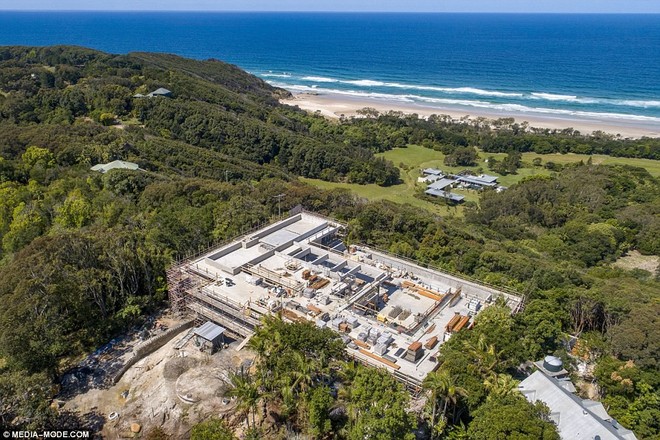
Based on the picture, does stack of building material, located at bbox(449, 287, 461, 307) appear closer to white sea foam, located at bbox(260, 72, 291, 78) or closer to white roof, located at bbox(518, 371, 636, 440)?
white roof, located at bbox(518, 371, 636, 440)

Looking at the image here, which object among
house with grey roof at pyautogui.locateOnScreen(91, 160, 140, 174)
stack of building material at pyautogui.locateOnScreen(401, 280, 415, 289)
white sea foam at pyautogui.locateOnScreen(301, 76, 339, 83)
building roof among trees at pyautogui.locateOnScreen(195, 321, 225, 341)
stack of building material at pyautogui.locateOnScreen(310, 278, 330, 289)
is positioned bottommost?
building roof among trees at pyautogui.locateOnScreen(195, 321, 225, 341)

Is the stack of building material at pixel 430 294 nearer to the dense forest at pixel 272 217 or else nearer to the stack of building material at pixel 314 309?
the dense forest at pixel 272 217

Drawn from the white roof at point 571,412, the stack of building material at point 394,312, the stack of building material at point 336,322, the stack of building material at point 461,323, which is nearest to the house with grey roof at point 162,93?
the stack of building material at point 394,312

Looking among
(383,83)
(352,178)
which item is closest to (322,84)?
(383,83)

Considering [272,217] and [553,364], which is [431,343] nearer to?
[553,364]

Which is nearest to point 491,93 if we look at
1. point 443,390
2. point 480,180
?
point 480,180

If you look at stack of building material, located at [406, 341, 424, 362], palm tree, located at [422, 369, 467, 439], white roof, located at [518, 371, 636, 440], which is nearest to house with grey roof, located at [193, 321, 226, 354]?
stack of building material, located at [406, 341, 424, 362]
